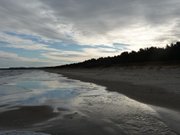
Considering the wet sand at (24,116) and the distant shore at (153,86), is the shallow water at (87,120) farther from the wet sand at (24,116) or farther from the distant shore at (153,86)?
the distant shore at (153,86)

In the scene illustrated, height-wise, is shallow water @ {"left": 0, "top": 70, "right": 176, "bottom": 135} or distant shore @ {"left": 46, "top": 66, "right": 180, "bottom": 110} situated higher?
distant shore @ {"left": 46, "top": 66, "right": 180, "bottom": 110}

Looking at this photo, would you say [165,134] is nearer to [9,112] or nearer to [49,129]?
[49,129]

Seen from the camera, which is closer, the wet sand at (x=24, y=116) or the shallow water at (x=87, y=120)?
the shallow water at (x=87, y=120)

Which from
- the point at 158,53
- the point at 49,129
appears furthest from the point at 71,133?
the point at 158,53

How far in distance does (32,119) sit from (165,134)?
340 centimetres

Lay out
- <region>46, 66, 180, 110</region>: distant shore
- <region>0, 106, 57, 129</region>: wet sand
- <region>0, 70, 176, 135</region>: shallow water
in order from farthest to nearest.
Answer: <region>46, 66, 180, 110</region>: distant shore
<region>0, 106, 57, 129</region>: wet sand
<region>0, 70, 176, 135</region>: shallow water

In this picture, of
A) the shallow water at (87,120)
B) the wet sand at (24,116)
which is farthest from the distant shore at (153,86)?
the wet sand at (24,116)

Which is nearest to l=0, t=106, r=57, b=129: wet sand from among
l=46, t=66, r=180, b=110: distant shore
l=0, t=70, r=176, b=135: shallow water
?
l=0, t=70, r=176, b=135: shallow water

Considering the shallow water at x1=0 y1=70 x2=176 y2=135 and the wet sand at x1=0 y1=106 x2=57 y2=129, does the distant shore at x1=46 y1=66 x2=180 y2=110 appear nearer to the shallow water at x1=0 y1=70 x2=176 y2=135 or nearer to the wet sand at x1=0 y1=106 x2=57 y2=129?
the shallow water at x1=0 y1=70 x2=176 y2=135

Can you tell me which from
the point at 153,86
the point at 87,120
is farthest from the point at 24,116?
the point at 153,86

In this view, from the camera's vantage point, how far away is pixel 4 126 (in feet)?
19.5

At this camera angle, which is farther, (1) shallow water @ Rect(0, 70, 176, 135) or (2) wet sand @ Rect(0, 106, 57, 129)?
(2) wet sand @ Rect(0, 106, 57, 129)

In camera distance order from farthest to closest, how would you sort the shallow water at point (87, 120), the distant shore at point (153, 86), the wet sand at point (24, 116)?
the distant shore at point (153, 86), the wet sand at point (24, 116), the shallow water at point (87, 120)

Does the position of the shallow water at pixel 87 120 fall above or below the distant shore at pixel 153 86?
below
